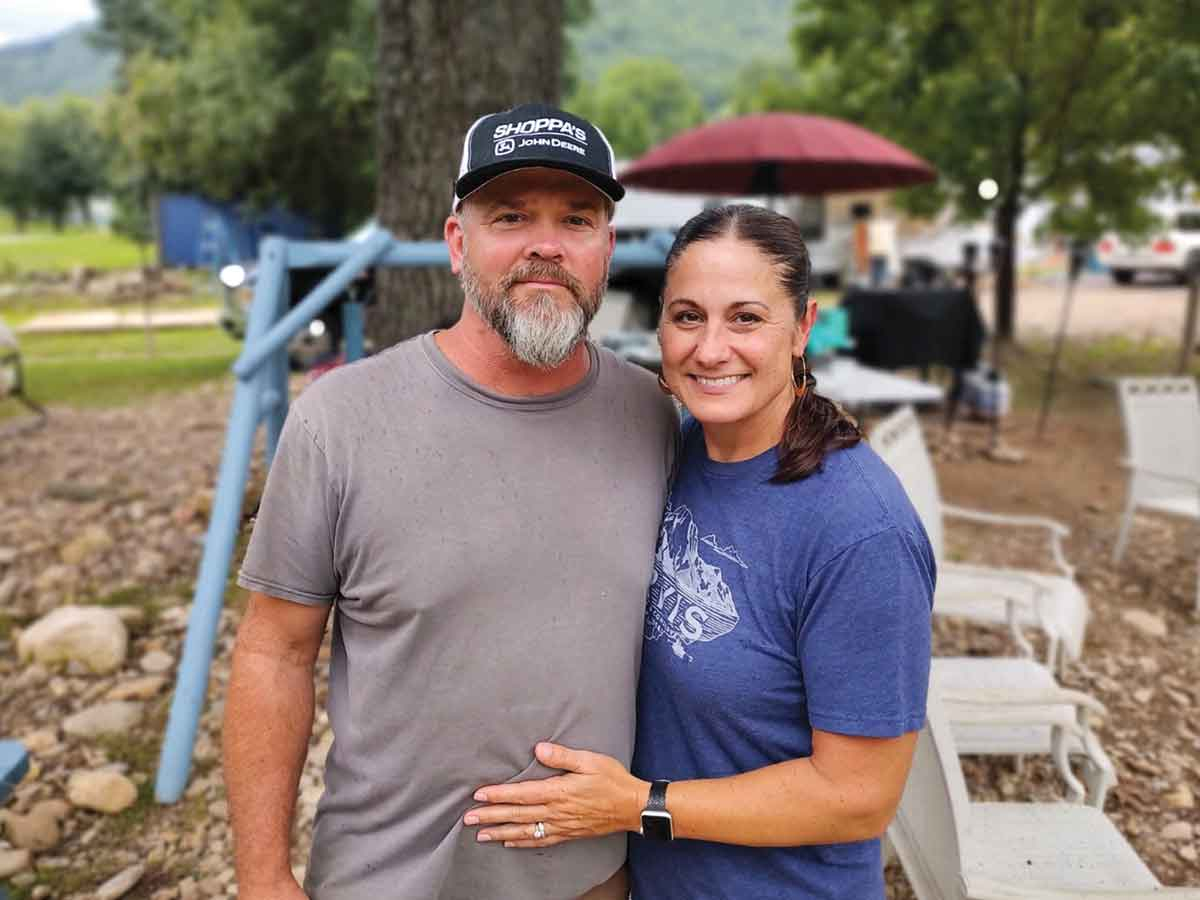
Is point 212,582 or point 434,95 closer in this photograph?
point 212,582

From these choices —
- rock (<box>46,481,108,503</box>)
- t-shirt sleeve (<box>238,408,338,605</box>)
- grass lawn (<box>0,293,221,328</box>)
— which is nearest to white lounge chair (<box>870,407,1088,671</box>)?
t-shirt sleeve (<box>238,408,338,605</box>)

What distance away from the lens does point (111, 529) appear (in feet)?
19.5

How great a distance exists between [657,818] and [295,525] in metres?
0.78

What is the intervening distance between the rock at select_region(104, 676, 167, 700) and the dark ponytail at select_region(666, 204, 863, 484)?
3.30 m

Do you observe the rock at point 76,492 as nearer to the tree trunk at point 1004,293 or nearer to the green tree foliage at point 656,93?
the tree trunk at point 1004,293

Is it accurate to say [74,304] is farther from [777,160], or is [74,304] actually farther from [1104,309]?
[1104,309]

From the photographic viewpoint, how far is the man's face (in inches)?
68.0

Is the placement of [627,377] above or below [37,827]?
above

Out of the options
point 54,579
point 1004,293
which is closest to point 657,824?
point 54,579

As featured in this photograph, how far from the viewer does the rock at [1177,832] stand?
3.25 metres

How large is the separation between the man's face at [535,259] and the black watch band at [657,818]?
2.50ft

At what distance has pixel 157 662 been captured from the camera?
4.23 meters

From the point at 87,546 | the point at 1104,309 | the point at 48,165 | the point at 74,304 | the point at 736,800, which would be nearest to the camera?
the point at 736,800

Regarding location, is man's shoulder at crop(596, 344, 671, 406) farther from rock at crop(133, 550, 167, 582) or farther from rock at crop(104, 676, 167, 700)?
rock at crop(133, 550, 167, 582)
